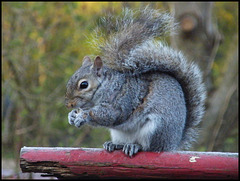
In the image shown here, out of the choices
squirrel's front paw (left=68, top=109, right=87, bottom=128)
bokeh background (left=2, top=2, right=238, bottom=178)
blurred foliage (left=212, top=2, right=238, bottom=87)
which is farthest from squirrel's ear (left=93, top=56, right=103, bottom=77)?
blurred foliage (left=212, top=2, right=238, bottom=87)

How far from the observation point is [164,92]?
5.01 ft

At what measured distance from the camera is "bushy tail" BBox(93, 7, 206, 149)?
1595 mm

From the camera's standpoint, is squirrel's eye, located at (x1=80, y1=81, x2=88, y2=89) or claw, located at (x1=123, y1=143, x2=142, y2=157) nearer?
claw, located at (x1=123, y1=143, x2=142, y2=157)

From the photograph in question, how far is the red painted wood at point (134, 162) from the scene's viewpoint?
1229 mm

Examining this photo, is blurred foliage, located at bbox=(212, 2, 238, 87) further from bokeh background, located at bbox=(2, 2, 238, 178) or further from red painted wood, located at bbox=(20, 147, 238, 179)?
red painted wood, located at bbox=(20, 147, 238, 179)

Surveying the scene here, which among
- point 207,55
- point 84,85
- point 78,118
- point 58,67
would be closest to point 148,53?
point 84,85

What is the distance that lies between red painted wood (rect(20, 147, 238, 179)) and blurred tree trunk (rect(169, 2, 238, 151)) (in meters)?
2.14

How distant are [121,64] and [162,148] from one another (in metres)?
0.37

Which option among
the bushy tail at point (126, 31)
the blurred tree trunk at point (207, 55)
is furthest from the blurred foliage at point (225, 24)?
the bushy tail at point (126, 31)

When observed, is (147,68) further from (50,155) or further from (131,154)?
(50,155)

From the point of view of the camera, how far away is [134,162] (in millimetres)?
1309

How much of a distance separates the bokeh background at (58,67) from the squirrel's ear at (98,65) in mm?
1371

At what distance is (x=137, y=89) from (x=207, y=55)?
2.04m

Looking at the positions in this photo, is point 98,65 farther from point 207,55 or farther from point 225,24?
point 225,24
